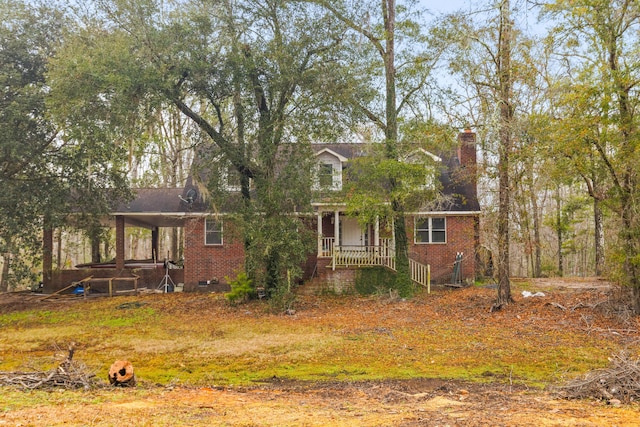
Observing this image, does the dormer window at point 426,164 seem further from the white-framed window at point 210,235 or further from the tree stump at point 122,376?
Result: the tree stump at point 122,376

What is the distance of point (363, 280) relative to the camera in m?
21.0

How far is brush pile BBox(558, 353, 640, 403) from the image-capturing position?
704cm

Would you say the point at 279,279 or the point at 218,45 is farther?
the point at 279,279

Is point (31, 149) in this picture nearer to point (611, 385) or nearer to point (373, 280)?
point (373, 280)

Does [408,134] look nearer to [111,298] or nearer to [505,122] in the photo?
[505,122]

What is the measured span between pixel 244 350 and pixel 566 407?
6.92m

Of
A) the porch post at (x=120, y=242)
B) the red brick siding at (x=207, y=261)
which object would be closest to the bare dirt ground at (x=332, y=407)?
the red brick siding at (x=207, y=261)

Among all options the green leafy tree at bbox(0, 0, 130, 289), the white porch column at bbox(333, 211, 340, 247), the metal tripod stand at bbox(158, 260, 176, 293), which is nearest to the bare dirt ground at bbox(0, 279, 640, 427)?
the green leafy tree at bbox(0, 0, 130, 289)

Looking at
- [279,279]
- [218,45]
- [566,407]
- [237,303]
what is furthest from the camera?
[237,303]

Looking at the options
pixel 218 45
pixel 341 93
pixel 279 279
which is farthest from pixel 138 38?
pixel 279 279

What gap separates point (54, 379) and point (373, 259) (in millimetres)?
14809

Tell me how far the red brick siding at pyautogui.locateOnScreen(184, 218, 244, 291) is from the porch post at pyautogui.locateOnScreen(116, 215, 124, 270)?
281 cm

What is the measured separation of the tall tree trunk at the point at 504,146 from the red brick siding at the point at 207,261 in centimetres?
1157

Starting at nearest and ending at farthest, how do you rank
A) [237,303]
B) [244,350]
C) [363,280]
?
1. [244,350]
2. [237,303]
3. [363,280]
